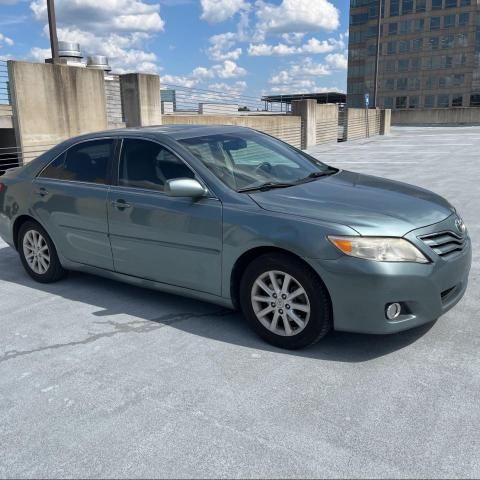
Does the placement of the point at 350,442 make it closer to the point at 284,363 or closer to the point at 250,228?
the point at 284,363

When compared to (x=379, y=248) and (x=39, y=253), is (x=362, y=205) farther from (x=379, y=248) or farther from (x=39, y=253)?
(x=39, y=253)

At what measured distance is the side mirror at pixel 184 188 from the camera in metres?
3.74

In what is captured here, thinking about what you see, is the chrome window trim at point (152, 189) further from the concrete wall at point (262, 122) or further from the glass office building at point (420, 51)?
the glass office building at point (420, 51)

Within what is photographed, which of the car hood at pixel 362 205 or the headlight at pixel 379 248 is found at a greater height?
the car hood at pixel 362 205

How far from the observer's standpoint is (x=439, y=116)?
146ft

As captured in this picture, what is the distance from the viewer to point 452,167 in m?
13.7

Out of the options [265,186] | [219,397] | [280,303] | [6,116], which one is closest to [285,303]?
[280,303]

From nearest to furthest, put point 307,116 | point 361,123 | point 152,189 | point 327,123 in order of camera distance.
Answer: point 152,189, point 307,116, point 327,123, point 361,123

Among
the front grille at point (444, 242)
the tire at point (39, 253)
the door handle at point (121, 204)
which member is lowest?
the tire at point (39, 253)

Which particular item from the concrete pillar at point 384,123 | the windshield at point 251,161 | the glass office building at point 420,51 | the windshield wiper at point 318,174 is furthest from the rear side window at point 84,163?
the glass office building at point 420,51

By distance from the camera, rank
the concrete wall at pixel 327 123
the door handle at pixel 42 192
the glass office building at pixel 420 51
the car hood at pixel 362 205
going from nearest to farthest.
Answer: the car hood at pixel 362 205 < the door handle at pixel 42 192 < the concrete wall at pixel 327 123 < the glass office building at pixel 420 51

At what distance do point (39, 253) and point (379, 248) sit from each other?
3410 millimetres

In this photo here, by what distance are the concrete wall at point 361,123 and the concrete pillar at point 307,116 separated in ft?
15.5

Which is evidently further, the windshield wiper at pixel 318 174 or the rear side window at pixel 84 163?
the rear side window at pixel 84 163
